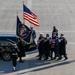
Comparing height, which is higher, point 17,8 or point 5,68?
point 17,8

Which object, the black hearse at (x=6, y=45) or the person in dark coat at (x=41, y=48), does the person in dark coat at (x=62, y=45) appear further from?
the black hearse at (x=6, y=45)

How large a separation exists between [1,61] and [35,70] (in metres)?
2.51

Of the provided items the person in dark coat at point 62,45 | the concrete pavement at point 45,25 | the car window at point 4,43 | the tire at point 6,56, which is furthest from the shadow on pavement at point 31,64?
the car window at point 4,43

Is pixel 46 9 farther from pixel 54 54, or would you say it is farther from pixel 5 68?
pixel 5 68

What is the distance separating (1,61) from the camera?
1809 centimetres

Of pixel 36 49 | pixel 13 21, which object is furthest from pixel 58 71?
pixel 13 21

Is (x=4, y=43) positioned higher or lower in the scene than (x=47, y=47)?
higher

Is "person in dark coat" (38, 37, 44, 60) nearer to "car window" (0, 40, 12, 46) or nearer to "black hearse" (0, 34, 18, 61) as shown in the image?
"black hearse" (0, 34, 18, 61)

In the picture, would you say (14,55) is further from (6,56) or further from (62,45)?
(62,45)

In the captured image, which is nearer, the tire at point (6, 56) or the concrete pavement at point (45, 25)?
Answer: the concrete pavement at point (45, 25)

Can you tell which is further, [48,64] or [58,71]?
[48,64]

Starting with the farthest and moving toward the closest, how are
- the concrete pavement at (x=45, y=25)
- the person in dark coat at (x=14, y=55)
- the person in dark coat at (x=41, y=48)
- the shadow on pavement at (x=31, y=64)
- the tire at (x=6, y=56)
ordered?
the person in dark coat at (x=41, y=48)
the tire at (x=6, y=56)
the shadow on pavement at (x=31, y=64)
the concrete pavement at (x=45, y=25)
the person in dark coat at (x=14, y=55)

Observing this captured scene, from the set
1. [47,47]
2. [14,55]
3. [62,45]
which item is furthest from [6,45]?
[62,45]

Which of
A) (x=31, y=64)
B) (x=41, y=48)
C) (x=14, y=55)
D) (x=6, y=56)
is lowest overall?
(x=31, y=64)
